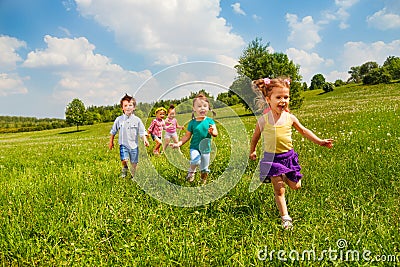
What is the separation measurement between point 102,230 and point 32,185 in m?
2.48

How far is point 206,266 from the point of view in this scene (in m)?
3.17

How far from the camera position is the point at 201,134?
5695 millimetres

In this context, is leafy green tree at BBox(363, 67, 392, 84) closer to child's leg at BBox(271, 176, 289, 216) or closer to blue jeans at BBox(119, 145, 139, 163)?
blue jeans at BBox(119, 145, 139, 163)

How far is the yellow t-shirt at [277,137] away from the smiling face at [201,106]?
3.47 ft

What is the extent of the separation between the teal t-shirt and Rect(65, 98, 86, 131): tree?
60.4 meters

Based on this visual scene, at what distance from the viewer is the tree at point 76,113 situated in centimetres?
6125

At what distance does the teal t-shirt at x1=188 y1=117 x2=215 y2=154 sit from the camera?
5668mm

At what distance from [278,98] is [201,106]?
1295mm

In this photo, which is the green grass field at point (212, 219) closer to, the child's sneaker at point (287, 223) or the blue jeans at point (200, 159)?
the child's sneaker at point (287, 223)

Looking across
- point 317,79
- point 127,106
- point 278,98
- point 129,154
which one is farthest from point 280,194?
point 317,79

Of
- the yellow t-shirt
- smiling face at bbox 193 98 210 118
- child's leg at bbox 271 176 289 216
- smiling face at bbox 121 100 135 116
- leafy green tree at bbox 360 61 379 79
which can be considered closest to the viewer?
child's leg at bbox 271 176 289 216

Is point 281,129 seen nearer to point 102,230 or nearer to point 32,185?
point 102,230

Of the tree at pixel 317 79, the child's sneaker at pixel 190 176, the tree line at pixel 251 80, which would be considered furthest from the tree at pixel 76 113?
the tree at pixel 317 79

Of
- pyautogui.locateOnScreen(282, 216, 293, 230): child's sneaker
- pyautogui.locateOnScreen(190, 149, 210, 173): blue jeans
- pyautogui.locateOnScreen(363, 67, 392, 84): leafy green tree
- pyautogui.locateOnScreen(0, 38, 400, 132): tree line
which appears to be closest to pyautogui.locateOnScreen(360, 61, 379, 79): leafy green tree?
pyautogui.locateOnScreen(0, 38, 400, 132): tree line
